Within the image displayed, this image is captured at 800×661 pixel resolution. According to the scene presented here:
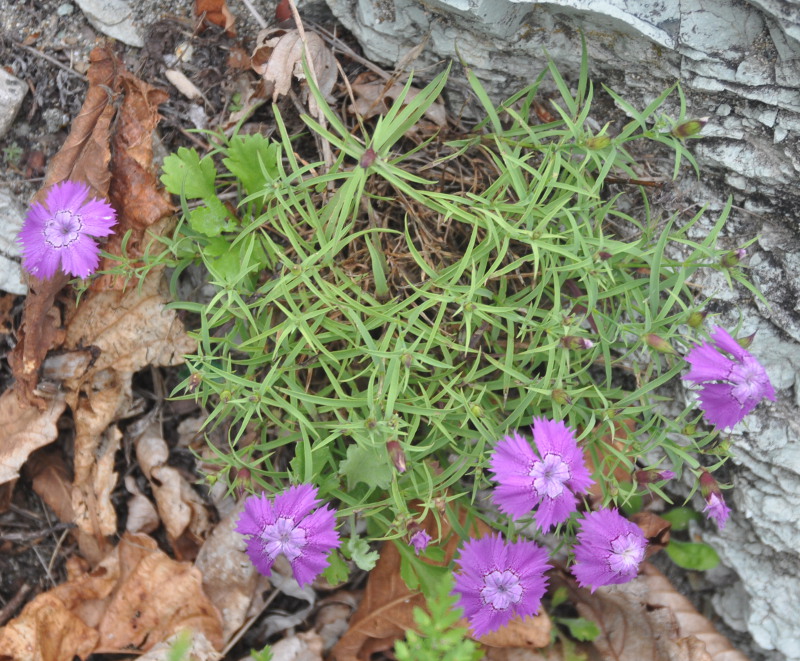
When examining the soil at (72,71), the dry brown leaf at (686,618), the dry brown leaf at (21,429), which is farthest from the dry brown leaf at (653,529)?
the dry brown leaf at (21,429)

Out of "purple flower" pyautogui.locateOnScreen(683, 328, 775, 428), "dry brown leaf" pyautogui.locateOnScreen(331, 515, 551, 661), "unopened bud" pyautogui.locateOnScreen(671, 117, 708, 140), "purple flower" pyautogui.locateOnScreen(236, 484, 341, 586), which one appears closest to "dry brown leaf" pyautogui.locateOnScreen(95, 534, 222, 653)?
"dry brown leaf" pyautogui.locateOnScreen(331, 515, 551, 661)

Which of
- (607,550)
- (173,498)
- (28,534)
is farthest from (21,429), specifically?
(607,550)

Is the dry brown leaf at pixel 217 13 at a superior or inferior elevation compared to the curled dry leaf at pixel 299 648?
superior

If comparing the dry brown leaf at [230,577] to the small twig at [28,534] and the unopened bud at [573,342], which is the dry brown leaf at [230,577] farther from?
the unopened bud at [573,342]

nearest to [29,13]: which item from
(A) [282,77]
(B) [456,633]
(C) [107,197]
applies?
(C) [107,197]

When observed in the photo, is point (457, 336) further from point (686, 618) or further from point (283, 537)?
point (686, 618)

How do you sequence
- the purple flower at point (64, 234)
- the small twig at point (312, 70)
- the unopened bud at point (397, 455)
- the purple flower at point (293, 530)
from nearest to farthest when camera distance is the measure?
the unopened bud at point (397, 455), the purple flower at point (293, 530), the purple flower at point (64, 234), the small twig at point (312, 70)
